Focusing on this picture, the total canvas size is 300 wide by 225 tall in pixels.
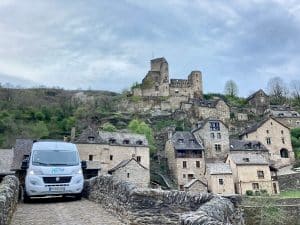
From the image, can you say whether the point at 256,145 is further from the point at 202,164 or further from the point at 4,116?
the point at 4,116

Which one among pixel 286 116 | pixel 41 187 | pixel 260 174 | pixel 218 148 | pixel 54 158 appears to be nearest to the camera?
pixel 41 187

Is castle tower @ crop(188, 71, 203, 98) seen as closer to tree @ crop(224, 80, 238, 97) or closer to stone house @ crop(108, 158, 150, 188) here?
tree @ crop(224, 80, 238, 97)

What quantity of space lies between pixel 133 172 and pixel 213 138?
1896 centimetres

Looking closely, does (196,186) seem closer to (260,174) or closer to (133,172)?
(133,172)

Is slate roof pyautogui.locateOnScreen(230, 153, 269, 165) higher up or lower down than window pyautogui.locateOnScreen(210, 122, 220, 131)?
lower down

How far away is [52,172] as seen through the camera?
14.2 m

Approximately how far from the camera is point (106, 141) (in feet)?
152

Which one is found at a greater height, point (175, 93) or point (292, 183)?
point (175, 93)

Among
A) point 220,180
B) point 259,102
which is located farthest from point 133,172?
point 259,102

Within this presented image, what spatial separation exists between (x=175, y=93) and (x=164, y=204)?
79773mm

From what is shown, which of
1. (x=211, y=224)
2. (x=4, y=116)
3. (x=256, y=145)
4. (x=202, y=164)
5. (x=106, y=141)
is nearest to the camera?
(x=211, y=224)

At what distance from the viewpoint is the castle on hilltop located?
8862 centimetres

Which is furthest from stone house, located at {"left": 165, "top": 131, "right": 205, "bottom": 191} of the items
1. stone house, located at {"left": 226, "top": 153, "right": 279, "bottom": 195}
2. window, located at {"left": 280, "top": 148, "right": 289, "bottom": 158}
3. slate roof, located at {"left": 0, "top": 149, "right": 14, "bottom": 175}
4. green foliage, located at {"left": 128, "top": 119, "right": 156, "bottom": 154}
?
slate roof, located at {"left": 0, "top": 149, "right": 14, "bottom": 175}

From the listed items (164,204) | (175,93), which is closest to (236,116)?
(175,93)
